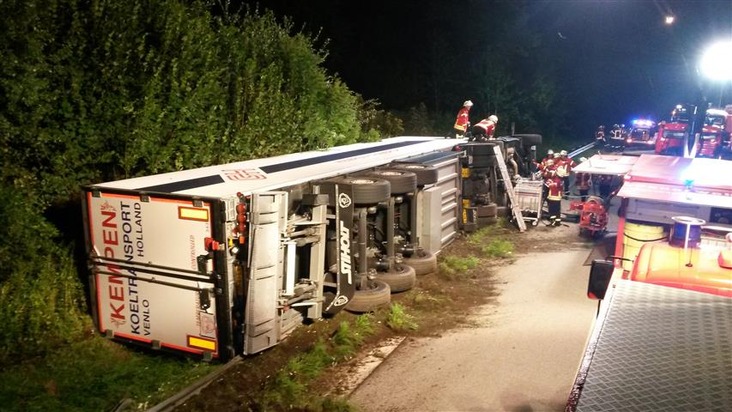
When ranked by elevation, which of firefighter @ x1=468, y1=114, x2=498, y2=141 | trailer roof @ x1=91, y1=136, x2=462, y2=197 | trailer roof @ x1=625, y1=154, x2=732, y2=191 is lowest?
trailer roof @ x1=91, y1=136, x2=462, y2=197

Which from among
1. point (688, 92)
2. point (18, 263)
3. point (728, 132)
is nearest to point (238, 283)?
point (18, 263)

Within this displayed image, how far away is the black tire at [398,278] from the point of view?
8.35m

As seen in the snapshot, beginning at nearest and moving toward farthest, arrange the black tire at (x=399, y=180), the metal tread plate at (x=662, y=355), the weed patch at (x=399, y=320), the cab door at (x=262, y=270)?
the metal tread plate at (x=662, y=355), the cab door at (x=262, y=270), the weed patch at (x=399, y=320), the black tire at (x=399, y=180)

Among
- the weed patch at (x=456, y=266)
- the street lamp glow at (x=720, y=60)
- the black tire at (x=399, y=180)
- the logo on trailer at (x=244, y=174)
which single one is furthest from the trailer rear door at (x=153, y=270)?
the street lamp glow at (x=720, y=60)

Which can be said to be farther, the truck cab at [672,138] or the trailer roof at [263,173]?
the truck cab at [672,138]

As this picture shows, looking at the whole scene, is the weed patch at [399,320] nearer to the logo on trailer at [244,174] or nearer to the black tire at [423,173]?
the black tire at [423,173]

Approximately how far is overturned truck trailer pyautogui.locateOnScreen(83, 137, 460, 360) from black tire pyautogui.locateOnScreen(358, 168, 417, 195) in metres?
0.62

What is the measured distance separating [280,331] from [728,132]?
16250 mm

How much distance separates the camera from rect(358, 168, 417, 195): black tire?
318 inches

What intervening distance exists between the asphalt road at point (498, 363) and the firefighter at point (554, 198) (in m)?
5.05

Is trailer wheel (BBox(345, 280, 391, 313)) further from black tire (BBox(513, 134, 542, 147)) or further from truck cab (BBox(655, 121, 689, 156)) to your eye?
truck cab (BBox(655, 121, 689, 156))

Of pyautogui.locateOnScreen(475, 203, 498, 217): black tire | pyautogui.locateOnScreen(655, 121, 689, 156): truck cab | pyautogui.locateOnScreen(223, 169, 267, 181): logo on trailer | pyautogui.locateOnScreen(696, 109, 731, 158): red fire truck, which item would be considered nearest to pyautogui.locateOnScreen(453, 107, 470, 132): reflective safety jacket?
pyautogui.locateOnScreen(475, 203, 498, 217): black tire

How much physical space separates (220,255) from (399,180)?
10.7 ft

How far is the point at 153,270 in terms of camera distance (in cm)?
592
